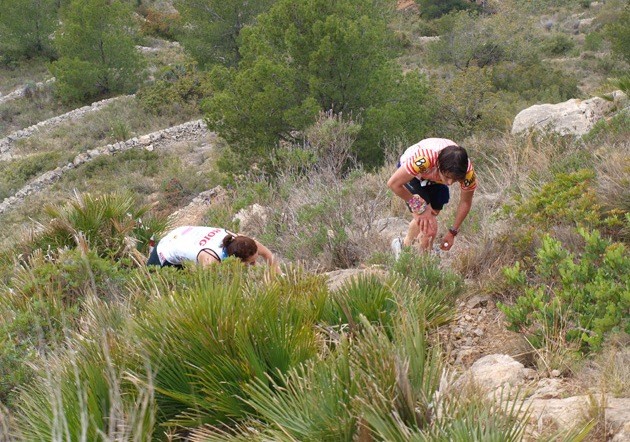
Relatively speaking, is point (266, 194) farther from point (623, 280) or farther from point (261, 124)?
point (623, 280)

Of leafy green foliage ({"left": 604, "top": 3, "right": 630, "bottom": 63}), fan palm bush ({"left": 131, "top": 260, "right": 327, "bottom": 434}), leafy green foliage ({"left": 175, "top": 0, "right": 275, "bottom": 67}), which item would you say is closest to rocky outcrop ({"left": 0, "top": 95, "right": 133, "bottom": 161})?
leafy green foliage ({"left": 175, "top": 0, "right": 275, "bottom": 67})

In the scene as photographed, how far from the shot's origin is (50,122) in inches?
914

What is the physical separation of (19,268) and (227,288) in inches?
131

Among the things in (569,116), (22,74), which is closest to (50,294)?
(569,116)

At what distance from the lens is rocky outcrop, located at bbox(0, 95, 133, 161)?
22.5 m

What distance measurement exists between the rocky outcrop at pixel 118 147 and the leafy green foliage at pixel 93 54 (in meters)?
6.24

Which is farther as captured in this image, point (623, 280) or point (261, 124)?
point (261, 124)

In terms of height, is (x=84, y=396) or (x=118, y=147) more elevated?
(x=84, y=396)

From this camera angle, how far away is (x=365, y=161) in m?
12.0

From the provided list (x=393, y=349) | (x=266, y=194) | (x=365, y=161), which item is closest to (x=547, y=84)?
(x=365, y=161)

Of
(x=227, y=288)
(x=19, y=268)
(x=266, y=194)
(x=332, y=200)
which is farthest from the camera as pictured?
(x=266, y=194)

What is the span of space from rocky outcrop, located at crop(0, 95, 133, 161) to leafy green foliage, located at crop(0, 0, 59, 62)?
29.1ft

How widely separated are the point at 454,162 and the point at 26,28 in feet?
100

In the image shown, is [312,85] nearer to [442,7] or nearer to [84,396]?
[84,396]
